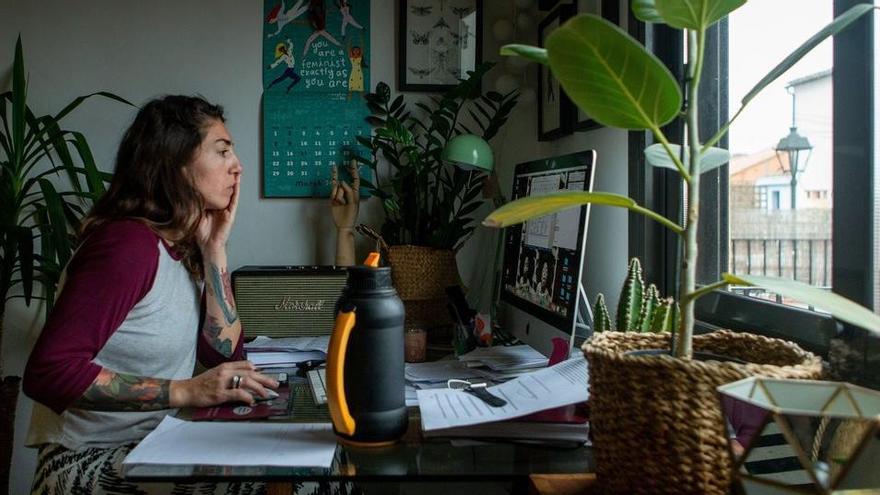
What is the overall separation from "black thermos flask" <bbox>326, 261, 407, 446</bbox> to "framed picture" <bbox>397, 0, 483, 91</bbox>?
1.76m

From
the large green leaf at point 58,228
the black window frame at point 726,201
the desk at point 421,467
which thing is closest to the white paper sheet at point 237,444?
the desk at point 421,467

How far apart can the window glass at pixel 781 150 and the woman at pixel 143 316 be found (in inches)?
39.3

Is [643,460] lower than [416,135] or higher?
lower

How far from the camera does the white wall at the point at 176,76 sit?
8.72ft

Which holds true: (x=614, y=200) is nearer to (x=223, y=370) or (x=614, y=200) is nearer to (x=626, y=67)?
(x=626, y=67)

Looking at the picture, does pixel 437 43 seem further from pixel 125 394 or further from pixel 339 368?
pixel 339 368

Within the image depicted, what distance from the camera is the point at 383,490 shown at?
1.78m

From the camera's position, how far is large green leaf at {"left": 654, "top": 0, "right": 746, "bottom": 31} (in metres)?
0.78

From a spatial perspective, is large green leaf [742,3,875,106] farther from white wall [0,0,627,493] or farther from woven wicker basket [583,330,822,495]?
white wall [0,0,627,493]

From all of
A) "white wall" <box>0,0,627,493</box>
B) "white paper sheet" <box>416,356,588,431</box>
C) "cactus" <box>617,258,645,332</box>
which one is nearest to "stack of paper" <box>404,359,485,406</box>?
"white paper sheet" <box>416,356,588,431</box>

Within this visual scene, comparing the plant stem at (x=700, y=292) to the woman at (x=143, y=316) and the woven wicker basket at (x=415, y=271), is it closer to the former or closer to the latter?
the woman at (x=143, y=316)

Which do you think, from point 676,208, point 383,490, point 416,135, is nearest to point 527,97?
point 416,135

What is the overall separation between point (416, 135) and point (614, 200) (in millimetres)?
1979

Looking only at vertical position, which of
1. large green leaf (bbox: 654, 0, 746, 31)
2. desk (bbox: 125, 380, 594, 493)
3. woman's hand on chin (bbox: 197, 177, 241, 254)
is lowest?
desk (bbox: 125, 380, 594, 493)
